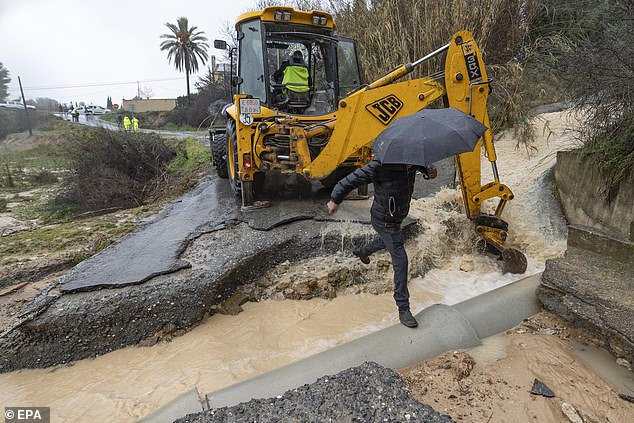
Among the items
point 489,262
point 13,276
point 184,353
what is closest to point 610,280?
point 489,262

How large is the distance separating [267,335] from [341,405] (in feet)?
5.20

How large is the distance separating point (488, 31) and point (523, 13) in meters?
0.92

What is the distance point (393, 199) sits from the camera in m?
3.15

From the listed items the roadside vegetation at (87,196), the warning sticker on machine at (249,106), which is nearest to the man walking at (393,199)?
the warning sticker on machine at (249,106)

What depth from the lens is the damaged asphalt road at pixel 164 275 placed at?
→ 127 inches

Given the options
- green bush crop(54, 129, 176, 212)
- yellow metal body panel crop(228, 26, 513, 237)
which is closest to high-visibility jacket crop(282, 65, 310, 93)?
yellow metal body panel crop(228, 26, 513, 237)

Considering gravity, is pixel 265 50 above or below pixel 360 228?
above

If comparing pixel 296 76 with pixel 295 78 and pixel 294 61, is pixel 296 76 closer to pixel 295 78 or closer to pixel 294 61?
pixel 295 78

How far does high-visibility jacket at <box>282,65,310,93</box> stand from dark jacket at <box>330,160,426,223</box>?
273 cm

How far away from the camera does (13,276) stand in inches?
167

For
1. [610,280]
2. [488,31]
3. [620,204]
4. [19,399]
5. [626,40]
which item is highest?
[488,31]

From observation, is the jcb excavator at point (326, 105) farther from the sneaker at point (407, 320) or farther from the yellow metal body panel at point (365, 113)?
the sneaker at point (407, 320)

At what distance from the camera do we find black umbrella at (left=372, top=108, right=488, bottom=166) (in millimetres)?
2725

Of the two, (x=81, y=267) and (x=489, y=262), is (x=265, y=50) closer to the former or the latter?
(x=81, y=267)
